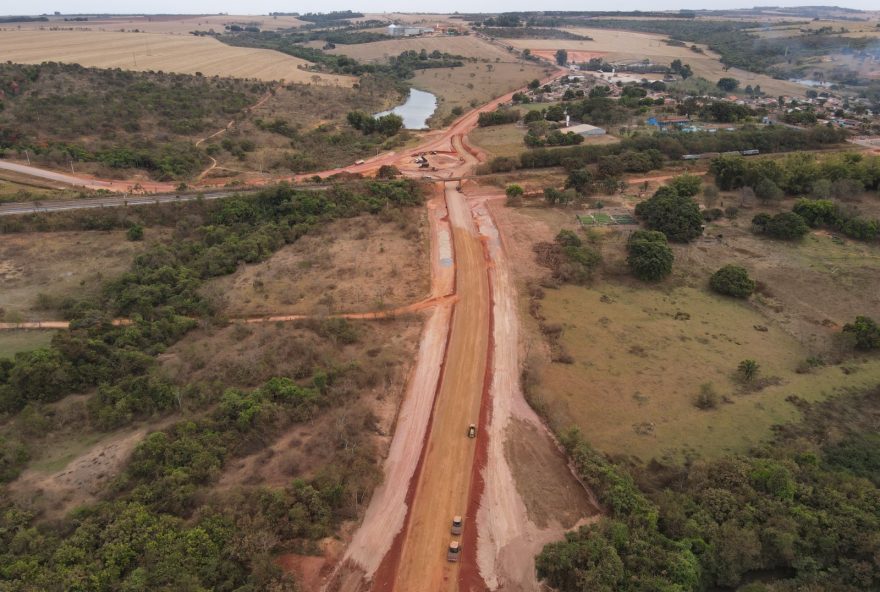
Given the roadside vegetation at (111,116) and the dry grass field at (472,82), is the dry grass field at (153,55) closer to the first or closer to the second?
the roadside vegetation at (111,116)

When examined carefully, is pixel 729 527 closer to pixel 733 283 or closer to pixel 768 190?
pixel 733 283

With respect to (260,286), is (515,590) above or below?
Result: below

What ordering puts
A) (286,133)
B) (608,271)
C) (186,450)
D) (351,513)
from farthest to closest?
(286,133) → (608,271) → (186,450) → (351,513)

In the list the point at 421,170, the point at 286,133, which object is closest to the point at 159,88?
the point at 286,133

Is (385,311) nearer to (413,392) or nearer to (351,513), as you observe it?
(413,392)

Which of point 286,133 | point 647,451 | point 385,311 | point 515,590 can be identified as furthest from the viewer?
point 286,133

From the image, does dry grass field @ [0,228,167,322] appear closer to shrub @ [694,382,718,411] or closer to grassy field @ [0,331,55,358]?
grassy field @ [0,331,55,358]

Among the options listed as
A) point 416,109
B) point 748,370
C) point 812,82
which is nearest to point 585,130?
point 416,109
